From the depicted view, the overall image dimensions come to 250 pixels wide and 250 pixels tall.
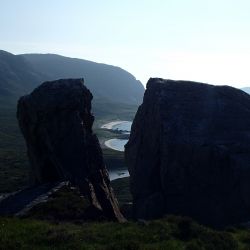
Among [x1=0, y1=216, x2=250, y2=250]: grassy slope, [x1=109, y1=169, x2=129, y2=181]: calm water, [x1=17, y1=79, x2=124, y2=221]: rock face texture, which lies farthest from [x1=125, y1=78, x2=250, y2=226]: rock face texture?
[x1=109, y1=169, x2=129, y2=181]: calm water

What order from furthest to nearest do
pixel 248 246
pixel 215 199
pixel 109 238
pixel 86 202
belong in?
1. pixel 215 199
2. pixel 86 202
3. pixel 248 246
4. pixel 109 238

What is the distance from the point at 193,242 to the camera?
731 inches

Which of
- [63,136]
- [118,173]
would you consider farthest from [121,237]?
[118,173]

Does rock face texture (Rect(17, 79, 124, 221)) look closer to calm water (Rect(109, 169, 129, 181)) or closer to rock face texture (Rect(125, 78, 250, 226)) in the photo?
rock face texture (Rect(125, 78, 250, 226))

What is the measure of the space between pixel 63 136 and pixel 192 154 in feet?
39.7

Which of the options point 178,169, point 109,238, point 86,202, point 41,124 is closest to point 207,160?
point 178,169

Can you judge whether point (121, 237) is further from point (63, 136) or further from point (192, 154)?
point (192, 154)

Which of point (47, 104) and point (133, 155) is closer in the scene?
point (47, 104)

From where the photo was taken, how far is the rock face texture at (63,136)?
112 ft

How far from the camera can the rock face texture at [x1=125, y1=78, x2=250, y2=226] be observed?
42.1 m

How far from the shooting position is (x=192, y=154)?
42.8 meters

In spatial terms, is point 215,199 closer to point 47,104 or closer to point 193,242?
point 47,104

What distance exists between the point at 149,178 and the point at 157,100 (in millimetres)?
7130

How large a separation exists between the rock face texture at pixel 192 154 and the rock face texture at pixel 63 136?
843 cm
